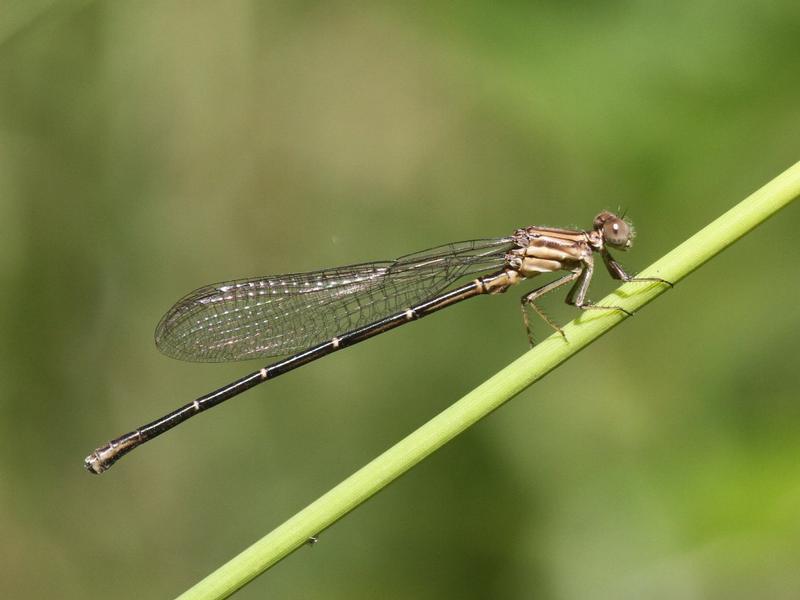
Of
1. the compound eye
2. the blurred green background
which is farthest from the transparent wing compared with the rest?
the blurred green background

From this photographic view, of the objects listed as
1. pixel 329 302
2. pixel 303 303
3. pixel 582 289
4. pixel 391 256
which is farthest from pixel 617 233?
pixel 391 256

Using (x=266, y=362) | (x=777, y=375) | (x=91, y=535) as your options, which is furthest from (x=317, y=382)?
Answer: (x=777, y=375)

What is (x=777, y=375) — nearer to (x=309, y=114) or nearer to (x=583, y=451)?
(x=583, y=451)

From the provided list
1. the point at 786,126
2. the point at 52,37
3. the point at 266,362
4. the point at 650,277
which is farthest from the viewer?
the point at 266,362

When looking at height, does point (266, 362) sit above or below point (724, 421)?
above

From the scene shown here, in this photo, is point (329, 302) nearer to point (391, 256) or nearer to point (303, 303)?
point (303, 303)

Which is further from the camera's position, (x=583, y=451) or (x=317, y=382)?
(x=317, y=382)

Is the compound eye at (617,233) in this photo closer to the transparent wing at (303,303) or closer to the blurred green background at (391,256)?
the blurred green background at (391,256)
